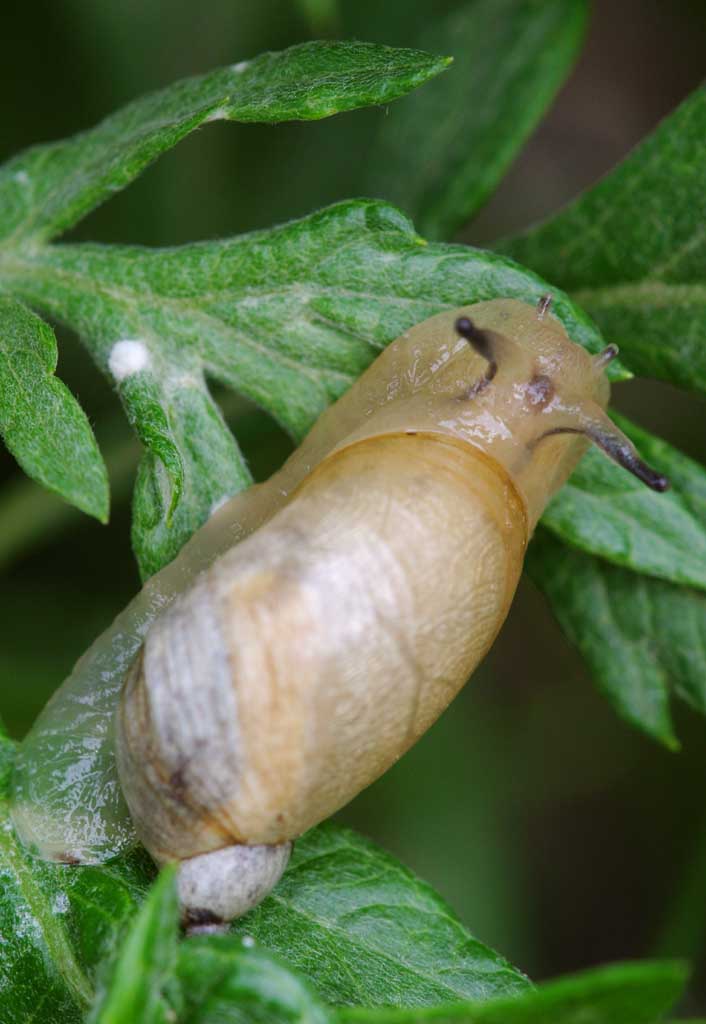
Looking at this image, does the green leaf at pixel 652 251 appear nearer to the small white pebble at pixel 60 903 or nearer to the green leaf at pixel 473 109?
the green leaf at pixel 473 109

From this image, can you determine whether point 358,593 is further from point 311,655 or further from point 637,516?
point 637,516

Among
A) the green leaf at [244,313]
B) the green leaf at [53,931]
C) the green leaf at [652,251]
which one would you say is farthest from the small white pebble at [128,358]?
the green leaf at [652,251]

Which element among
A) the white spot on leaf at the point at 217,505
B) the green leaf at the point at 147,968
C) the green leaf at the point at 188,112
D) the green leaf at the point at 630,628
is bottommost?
the green leaf at the point at 630,628

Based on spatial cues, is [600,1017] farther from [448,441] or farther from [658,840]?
[658,840]

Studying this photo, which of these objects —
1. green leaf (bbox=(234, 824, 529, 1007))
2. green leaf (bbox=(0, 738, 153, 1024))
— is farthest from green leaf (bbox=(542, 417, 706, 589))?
green leaf (bbox=(0, 738, 153, 1024))

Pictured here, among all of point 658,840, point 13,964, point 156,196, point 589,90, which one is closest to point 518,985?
point 13,964

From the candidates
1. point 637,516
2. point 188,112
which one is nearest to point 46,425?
point 188,112
